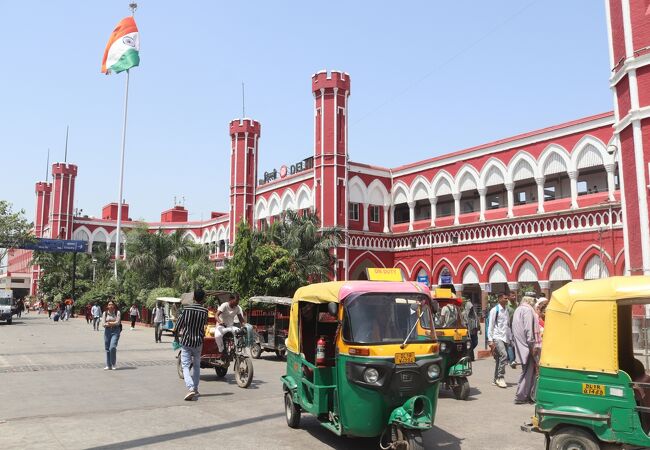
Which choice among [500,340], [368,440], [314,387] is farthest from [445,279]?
[314,387]

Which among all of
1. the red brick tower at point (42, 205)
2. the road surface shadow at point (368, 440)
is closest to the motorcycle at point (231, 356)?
the road surface shadow at point (368, 440)

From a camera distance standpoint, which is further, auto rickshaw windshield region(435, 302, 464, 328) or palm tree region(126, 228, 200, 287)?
palm tree region(126, 228, 200, 287)

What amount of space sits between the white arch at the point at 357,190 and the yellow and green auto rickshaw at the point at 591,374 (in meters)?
29.4

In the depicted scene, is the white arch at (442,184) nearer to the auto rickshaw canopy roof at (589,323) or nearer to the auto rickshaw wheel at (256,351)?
the auto rickshaw wheel at (256,351)

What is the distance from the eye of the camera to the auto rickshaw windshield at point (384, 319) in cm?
617

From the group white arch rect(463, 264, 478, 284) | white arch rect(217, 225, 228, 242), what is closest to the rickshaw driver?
white arch rect(463, 264, 478, 284)

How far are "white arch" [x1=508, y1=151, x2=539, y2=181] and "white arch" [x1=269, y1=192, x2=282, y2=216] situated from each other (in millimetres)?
16666

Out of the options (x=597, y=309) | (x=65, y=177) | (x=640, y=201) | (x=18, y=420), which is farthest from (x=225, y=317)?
(x=65, y=177)

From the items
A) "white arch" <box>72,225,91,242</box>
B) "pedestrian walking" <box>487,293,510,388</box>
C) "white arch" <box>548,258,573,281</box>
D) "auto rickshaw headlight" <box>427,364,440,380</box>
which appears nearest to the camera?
"auto rickshaw headlight" <box>427,364,440,380</box>

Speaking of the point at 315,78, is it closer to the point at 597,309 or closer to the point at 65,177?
the point at 597,309

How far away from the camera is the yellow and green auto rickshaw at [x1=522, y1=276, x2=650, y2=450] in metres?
5.05

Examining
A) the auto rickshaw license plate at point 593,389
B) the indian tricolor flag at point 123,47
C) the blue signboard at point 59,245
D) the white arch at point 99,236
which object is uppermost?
the indian tricolor flag at point 123,47

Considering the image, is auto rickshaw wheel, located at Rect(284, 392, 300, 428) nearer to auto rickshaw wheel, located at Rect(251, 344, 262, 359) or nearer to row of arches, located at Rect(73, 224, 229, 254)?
auto rickshaw wheel, located at Rect(251, 344, 262, 359)

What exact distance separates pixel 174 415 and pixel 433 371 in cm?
401
